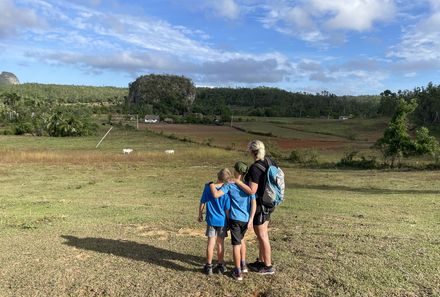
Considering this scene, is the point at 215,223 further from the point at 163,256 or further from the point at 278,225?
the point at 278,225

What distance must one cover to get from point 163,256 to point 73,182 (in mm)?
17305

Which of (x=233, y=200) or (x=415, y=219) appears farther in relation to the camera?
(x=415, y=219)

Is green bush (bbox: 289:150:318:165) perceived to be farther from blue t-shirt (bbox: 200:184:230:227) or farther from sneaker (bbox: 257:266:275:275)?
blue t-shirt (bbox: 200:184:230:227)

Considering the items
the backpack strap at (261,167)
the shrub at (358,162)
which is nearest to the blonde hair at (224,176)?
the backpack strap at (261,167)

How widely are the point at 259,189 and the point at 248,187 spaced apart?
0.25 m

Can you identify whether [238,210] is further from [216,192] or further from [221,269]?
[221,269]

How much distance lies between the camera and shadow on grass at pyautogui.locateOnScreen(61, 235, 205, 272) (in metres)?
7.74

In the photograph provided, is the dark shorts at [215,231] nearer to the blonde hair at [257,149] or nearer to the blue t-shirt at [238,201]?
the blue t-shirt at [238,201]

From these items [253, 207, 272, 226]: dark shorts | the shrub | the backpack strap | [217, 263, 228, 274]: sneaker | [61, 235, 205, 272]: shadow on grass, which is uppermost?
the backpack strap

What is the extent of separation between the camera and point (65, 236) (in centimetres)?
973

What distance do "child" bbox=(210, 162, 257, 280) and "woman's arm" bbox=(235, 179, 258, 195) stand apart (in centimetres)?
9

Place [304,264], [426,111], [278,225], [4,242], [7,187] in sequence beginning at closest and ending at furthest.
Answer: [304,264] < [4,242] < [278,225] < [7,187] < [426,111]

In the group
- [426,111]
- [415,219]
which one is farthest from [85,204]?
[426,111]

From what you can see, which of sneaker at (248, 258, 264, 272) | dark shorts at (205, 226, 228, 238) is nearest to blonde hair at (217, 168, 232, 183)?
dark shorts at (205, 226, 228, 238)
